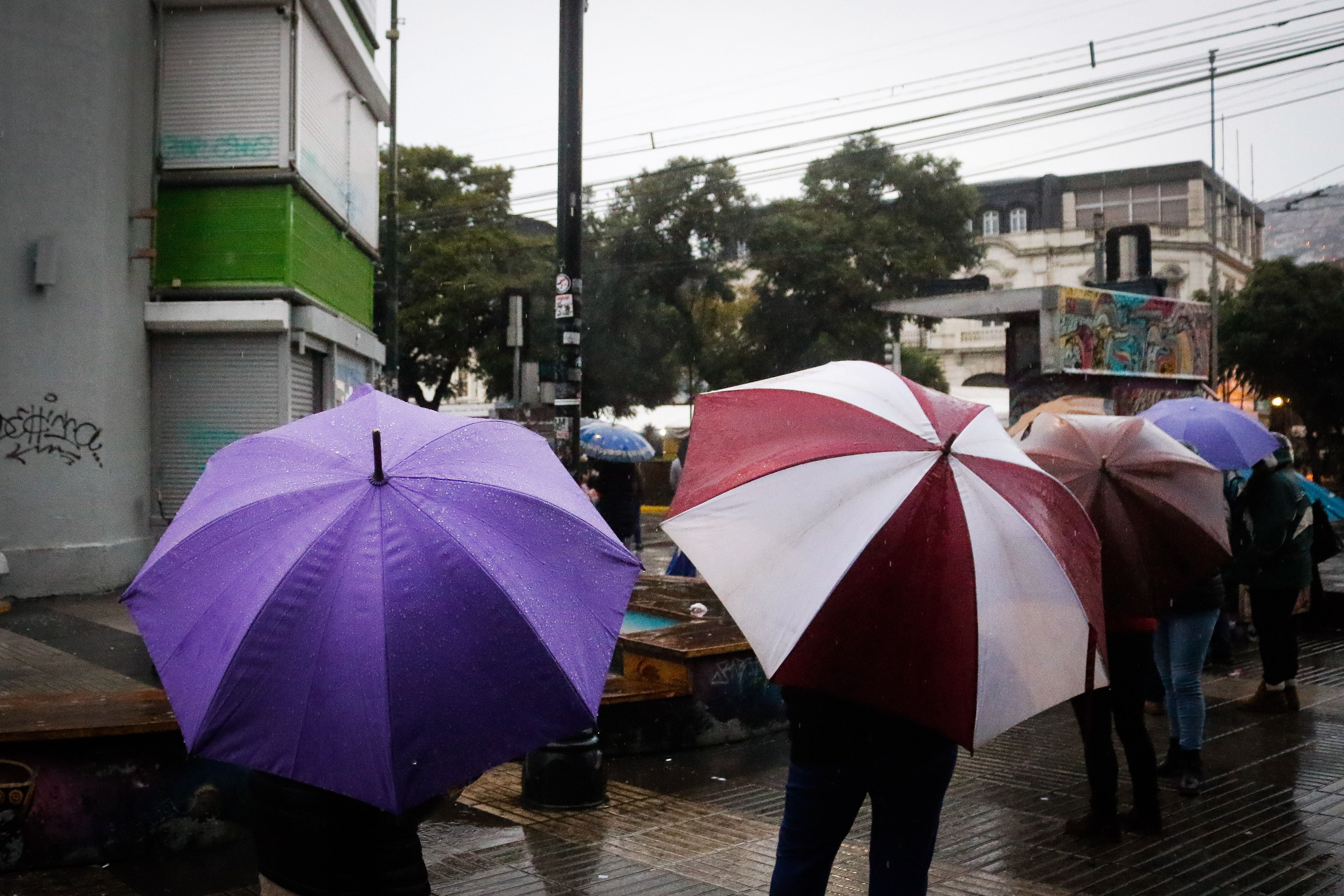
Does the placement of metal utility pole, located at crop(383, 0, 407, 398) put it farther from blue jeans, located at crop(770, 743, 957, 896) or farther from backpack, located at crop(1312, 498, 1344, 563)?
blue jeans, located at crop(770, 743, 957, 896)

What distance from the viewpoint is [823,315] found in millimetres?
41938

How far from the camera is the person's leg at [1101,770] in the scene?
5.60 meters

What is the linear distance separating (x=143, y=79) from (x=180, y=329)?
2.89 meters

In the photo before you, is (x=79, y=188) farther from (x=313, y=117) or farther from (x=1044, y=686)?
(x=1044, y=686)

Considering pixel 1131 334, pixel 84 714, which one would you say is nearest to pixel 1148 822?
pixel 84 714

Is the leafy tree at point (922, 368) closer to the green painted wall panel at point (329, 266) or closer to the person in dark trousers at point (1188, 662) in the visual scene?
the green painted wall panel at point (329, 266)

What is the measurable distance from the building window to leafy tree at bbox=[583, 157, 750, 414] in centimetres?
Result: 2983

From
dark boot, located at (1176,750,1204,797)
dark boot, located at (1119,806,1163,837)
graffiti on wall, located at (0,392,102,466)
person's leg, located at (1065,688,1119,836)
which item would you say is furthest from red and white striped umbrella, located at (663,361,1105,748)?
graffiti on wall, located at (0,392,102,466)

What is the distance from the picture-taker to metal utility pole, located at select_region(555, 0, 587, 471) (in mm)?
7785

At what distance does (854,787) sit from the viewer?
10.9ft

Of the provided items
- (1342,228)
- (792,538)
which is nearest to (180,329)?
(792,538)

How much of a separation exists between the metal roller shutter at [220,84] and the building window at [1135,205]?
5675 cm

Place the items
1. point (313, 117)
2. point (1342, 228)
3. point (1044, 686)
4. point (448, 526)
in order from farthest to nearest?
point (1342, 228) → point (313, 117) → point (1044, 686) → point (448, 526)

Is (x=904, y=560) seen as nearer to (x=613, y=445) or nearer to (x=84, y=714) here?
(x=84, y=714)
